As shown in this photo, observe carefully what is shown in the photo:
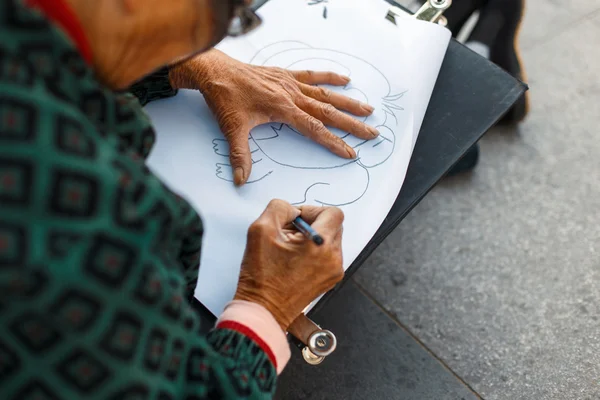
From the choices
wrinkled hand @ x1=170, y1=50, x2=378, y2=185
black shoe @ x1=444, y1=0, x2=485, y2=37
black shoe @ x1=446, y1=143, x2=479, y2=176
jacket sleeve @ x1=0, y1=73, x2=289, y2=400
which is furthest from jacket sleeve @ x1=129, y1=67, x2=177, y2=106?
black shoe @ x1=444, y1=0, x2=485, y2=37

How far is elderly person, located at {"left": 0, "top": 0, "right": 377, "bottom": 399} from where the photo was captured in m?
0.35

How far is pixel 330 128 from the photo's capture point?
31.3 inches

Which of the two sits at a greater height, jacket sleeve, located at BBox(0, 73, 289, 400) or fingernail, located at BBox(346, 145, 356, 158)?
jacket sleeve, located at BBox(0, 73, 289, 400)

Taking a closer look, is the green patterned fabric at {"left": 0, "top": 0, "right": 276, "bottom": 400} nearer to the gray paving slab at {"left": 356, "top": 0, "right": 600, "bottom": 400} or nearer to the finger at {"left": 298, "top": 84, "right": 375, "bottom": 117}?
the finger at {"left": 298, "top": 84, "right": 375, "bottom": 117}

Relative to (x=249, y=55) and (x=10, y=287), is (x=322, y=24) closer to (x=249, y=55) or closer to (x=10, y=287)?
(x=249, y=55)

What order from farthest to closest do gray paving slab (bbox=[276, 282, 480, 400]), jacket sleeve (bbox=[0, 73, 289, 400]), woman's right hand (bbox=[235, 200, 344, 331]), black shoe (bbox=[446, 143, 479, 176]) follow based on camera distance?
black shoe (bbox=[446, 143, 479, 176]) → gray paving slab (bbox=[276, 282, 480, 400]) → woman's right hand (bbox=[235, 200, 344, 331]) → jacket sleeve (bbox=[0, 73, 289, 400])

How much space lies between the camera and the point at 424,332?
1.14m

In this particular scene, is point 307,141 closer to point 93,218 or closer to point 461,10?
point 93,218

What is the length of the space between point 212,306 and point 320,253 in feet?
0.50

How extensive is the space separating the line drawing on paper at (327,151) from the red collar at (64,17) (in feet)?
1.14

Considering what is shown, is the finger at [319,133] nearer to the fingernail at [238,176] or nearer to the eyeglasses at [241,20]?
the fingernail at [238,176]

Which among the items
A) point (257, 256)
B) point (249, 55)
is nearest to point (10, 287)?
point (257, 256)

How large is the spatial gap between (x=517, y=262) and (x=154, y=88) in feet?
3.02

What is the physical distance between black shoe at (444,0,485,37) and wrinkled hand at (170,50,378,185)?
78 centimetres
